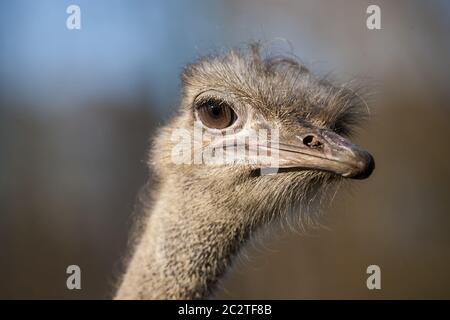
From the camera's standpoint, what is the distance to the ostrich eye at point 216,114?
292 cm

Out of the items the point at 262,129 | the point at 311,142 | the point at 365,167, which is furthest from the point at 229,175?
the point at 365,167

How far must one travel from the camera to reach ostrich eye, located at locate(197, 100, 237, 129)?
292cm

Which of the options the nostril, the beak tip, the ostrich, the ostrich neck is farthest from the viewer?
the ostrich neck

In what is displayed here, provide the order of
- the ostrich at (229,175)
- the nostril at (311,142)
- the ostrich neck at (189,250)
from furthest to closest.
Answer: the ostrich neck at (189,250)
the ostrich at (229,175)
the nostril at (311,142)

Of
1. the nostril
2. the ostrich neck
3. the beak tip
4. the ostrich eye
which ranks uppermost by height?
the ostrich eye

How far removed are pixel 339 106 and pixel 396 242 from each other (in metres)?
6.89

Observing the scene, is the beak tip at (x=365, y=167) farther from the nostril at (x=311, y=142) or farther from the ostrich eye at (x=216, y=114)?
the ostrich eye at (x=216, y=114)

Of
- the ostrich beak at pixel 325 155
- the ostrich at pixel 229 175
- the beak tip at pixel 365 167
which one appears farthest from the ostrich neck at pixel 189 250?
the beak tip at pixel 365 167

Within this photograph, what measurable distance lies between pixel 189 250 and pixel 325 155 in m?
0.86

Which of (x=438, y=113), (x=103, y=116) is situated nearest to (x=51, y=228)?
(x=103, y=116)

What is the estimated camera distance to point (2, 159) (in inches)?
453

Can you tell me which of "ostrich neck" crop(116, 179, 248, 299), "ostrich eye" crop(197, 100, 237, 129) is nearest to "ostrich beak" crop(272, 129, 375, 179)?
"ostrich eye" crop(197, 100, 237, 129)

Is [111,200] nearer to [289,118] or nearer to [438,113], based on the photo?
[438,113]

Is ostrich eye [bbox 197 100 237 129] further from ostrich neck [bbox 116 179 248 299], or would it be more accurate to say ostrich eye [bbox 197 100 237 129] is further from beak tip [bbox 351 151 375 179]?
beak tip [bbox 351 151 375 179]
